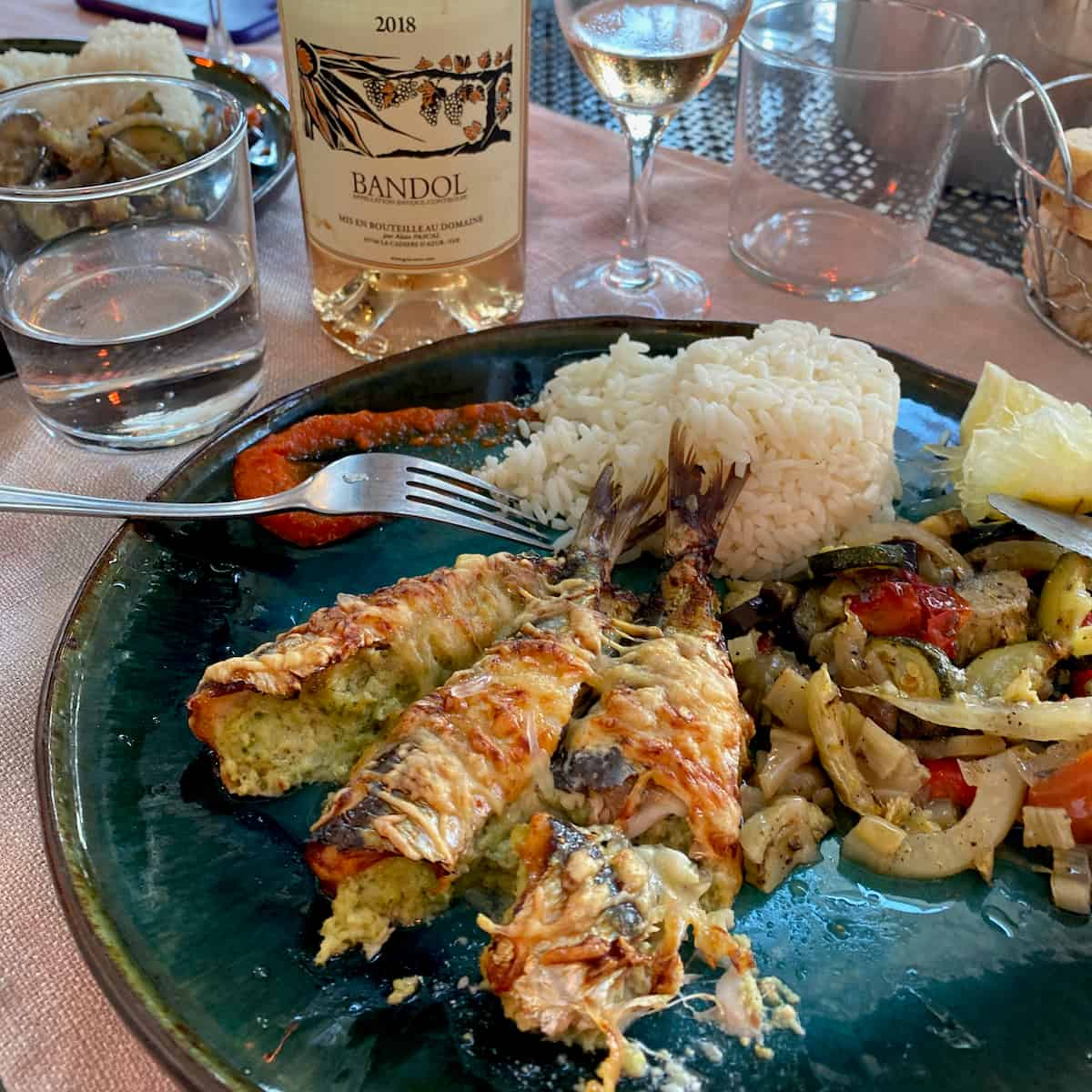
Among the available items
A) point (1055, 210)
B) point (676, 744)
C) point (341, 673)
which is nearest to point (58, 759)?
Result: point (341, 673)

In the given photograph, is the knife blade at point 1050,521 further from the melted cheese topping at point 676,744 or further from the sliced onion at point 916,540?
the melted cheese topping at point 676,744

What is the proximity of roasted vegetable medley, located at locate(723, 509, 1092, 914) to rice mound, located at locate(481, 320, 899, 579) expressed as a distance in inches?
4.2

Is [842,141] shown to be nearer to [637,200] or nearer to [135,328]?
[637,200]

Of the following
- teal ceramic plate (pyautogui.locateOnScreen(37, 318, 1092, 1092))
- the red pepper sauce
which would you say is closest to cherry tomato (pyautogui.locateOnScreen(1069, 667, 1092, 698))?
teal ceramic plate (pyautogui.locateOnScreen(37, 318, 1092, 1092))

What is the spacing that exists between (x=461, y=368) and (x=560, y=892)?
1154 millimetres

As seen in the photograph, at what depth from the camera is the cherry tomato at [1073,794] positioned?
1377mm

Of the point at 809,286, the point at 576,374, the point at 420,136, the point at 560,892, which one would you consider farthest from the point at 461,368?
the point at 560,892

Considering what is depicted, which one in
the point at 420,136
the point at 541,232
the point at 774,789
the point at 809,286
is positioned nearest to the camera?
the point at 774,789

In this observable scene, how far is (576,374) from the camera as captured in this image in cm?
205

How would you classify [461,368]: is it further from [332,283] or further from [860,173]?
[860,173]

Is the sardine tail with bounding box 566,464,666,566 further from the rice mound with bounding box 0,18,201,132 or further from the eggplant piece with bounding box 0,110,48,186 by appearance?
the eggplant piece with bounding box 0,110,48,186

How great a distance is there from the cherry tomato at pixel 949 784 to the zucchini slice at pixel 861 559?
0.31 m

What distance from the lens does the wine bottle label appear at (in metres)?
1.85

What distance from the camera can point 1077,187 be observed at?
87.7 inches
